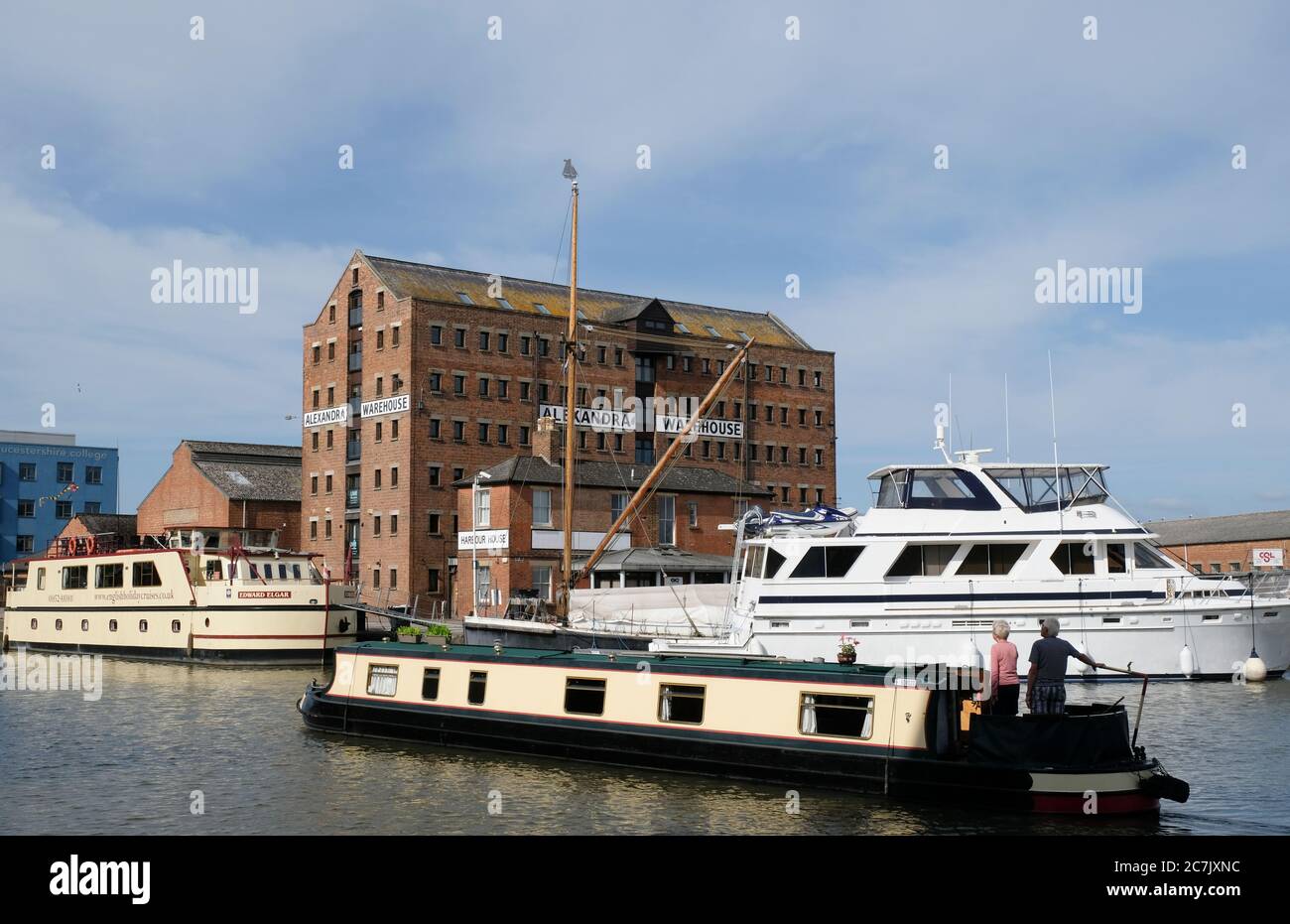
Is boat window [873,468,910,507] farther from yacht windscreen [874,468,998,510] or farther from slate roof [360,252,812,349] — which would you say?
slate roof [360,252,812,349]

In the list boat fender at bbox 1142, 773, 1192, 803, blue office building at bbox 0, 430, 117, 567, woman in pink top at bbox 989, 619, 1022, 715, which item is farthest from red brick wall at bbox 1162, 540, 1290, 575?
blue office building at bbox 0, 430, 117, 567

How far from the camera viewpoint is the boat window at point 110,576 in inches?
1860

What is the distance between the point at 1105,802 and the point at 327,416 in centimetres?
6044

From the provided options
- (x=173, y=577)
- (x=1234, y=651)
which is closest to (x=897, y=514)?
(x=1234, y=651)

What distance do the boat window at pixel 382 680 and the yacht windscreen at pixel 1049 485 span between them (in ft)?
60.7

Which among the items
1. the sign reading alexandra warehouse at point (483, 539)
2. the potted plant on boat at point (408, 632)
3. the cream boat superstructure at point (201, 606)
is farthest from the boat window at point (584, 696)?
the sign reading alexandra warehouse at point (483, 539)

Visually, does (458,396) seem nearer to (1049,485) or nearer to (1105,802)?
(1049,485)

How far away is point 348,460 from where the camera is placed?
69.6m

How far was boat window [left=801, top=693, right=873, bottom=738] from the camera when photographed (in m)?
19.0

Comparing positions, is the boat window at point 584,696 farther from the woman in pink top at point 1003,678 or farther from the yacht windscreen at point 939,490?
the yacht windscreen at point 939,490
